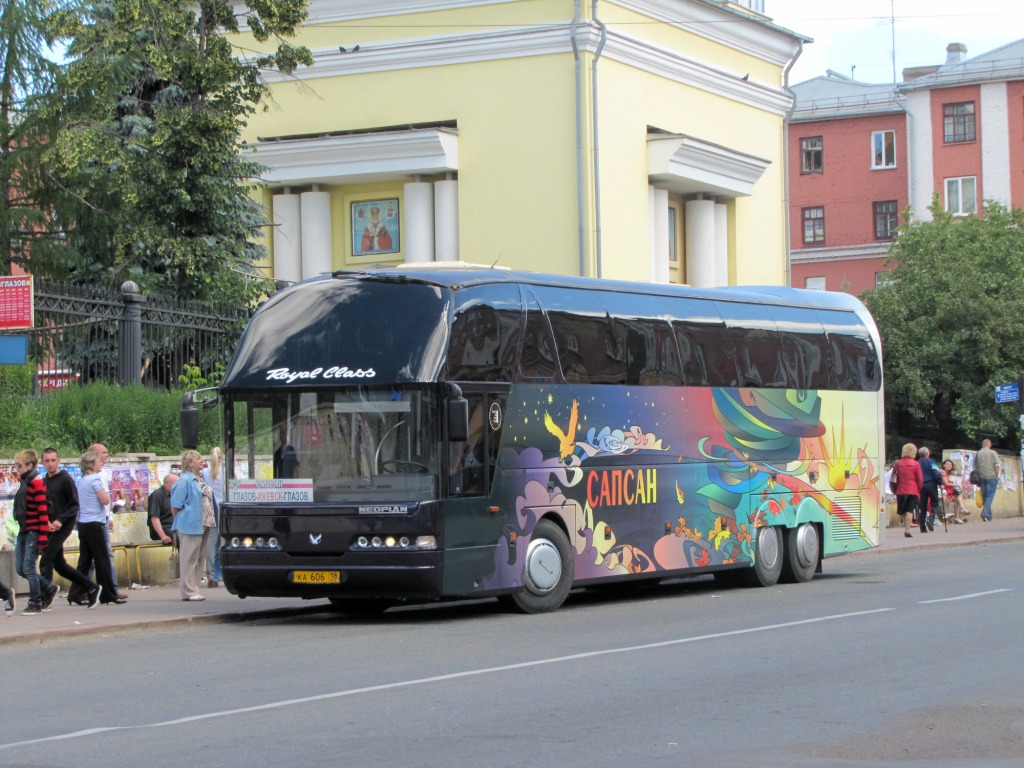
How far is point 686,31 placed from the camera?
1555 inches

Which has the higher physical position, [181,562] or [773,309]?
[773,309]

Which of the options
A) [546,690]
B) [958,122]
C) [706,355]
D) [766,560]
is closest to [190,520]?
[706,355]

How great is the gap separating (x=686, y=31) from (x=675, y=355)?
2196cm

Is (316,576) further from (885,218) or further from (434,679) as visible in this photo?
(885,218)

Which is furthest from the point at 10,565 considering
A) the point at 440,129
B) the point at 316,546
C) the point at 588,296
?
the point at 440,129

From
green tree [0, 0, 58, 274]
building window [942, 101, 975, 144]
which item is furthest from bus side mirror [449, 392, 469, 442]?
building window [942, 101, 975, 144]

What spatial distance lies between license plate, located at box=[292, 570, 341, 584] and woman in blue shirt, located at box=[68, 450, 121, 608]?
273 centimetres

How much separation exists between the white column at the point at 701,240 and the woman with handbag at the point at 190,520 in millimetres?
23693

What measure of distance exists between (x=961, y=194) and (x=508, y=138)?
37701mm

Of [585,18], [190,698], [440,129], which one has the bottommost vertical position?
[190,698]

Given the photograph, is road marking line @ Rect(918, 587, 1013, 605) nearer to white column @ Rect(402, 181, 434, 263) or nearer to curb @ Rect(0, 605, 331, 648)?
curb @ Rect(0, 605, 331, 648)

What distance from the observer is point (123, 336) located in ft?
72.6

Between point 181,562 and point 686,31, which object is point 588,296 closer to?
point 181,562

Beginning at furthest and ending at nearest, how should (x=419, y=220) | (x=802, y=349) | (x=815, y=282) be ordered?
(x=815, y=282), (x=419, y=220), (x=802, y=349)
